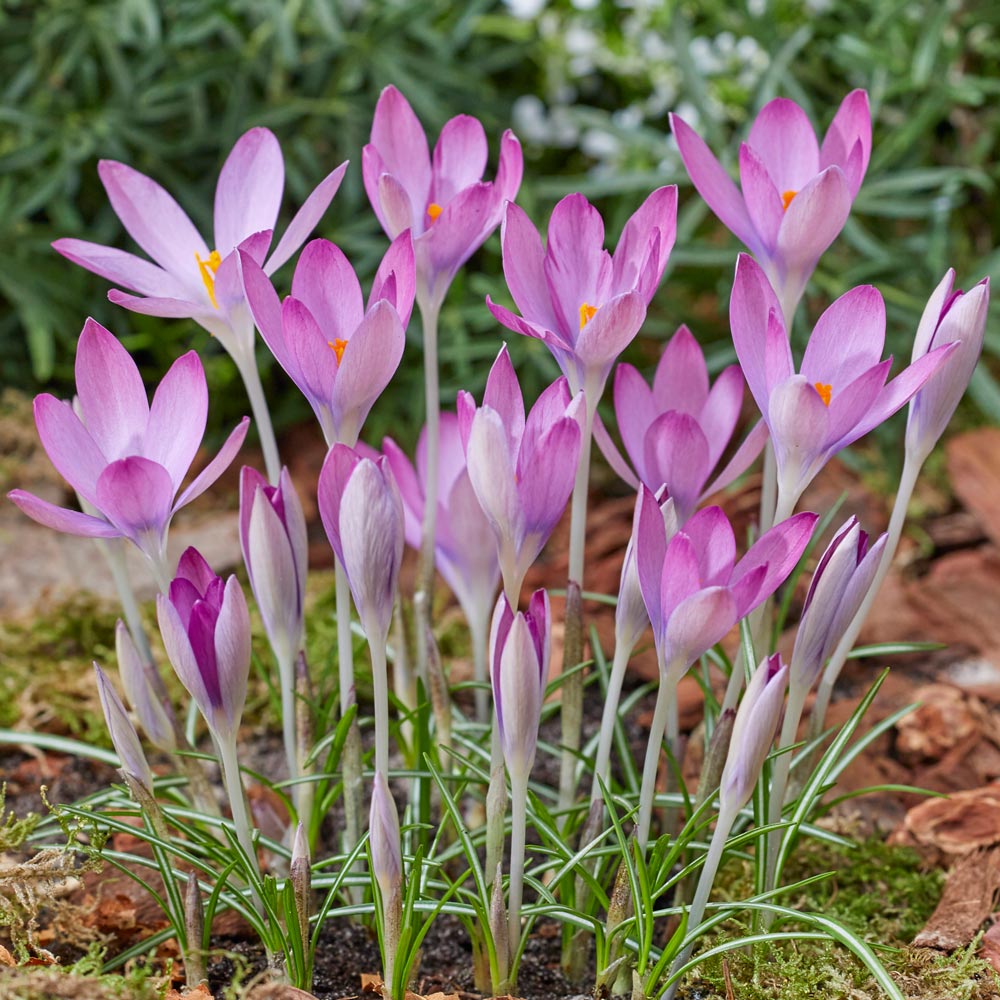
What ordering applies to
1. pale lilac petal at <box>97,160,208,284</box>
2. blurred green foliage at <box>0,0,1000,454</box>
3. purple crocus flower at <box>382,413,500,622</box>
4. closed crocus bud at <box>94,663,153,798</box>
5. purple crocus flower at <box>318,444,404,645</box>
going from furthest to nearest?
blurred green foliage at <box>0,0,1000,454</box>
purple crocus flower at <box>382,413,500,622</box>
pale lilac petal at <box>97,160,208,284</box>
closed crocus bud at <box>94,663,153,798</box>
purple crocus flower at <box>318,444,404,645</box>

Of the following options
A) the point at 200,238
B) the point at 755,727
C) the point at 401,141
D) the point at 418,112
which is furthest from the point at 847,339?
the point at 418,112

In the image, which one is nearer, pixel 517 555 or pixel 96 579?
pixel 517 555

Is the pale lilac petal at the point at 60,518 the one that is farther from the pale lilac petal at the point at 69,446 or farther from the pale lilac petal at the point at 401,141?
the pale lilac petal at the point at 401,141

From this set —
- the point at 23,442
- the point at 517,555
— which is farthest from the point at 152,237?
the point at 23,442

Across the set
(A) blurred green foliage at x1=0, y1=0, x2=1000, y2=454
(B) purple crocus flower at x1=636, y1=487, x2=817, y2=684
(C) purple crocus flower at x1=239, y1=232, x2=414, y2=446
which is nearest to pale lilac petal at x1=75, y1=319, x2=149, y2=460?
(C) purple crocus flower at x1=239, y1=232, x2=414, y2=446

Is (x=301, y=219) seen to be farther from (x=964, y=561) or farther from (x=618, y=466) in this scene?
(x=964, y=561)

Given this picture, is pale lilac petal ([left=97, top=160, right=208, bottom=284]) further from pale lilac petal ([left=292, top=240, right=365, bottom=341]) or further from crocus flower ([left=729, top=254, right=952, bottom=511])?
crocus flower ([left=729, top=254, right=952, bottom=511])

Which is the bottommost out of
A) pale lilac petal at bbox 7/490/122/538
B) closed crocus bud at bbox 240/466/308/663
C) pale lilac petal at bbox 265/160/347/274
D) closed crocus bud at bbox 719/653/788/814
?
closed crocus bud at bbox 719/653/788/814
